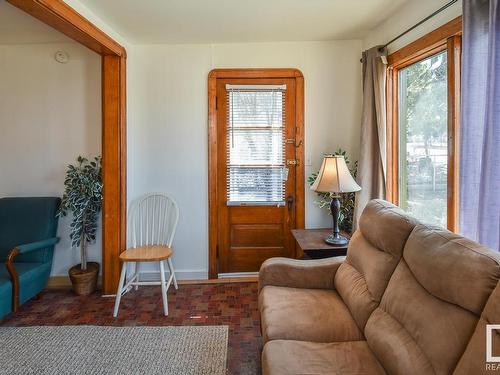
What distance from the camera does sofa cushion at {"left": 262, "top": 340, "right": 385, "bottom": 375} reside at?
133cm

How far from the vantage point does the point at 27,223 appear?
3.08 m

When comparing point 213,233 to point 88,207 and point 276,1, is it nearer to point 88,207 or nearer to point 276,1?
point 88,207

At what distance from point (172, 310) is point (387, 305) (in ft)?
6.37

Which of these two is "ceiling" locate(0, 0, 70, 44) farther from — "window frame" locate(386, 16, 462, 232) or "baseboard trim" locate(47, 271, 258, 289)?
"window frame" locate(386, 16, 462, 232)

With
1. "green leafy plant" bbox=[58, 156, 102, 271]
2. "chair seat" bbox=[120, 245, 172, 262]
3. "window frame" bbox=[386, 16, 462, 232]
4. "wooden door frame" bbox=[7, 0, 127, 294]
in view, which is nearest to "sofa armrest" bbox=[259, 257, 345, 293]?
"window frame" bbox=[386, 16, 462, 232]

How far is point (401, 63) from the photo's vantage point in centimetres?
267

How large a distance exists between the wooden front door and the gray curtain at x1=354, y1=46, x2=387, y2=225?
2.45ft

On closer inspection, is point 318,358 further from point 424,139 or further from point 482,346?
point 424,139

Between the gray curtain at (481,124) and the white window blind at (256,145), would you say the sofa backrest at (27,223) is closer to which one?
the white window blind at (256,145)

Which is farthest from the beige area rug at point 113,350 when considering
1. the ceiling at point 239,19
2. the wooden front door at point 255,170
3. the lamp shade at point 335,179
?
the ceiling at point 239,19

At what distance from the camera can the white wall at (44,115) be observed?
10.8 feet

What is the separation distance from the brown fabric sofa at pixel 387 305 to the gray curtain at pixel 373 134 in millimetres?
815

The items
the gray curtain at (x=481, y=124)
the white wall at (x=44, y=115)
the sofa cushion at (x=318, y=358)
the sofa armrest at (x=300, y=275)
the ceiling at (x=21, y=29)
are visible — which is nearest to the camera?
the sofa cushion at (x=318, y=358)

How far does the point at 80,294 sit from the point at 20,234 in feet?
2.72
